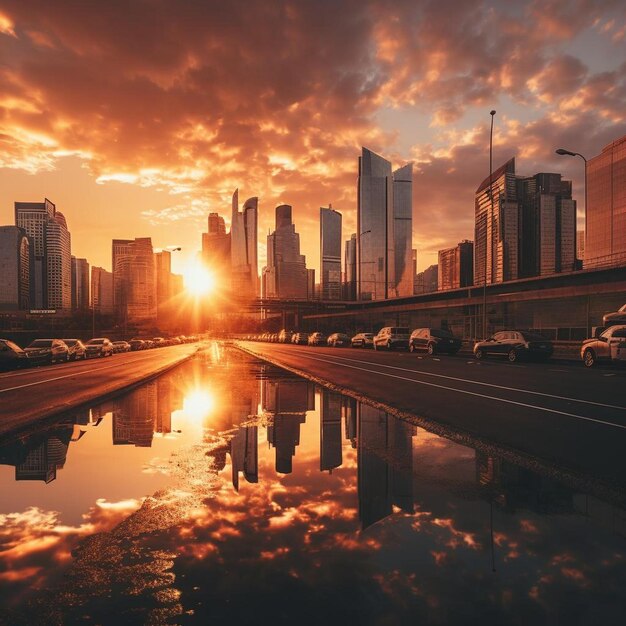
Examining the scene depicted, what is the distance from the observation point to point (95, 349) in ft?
154

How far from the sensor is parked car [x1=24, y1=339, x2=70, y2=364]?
31.4m

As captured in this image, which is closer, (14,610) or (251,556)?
(14,610)

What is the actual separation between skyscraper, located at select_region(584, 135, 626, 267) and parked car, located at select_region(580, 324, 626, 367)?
111 metres

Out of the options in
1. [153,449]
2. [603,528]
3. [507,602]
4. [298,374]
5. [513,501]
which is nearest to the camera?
[507,602]

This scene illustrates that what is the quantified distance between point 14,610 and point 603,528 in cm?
449

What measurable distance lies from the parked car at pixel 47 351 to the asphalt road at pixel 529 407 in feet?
70.5

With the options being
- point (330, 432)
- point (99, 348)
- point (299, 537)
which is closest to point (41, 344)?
point (99, 348)

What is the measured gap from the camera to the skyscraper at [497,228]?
50.3 m

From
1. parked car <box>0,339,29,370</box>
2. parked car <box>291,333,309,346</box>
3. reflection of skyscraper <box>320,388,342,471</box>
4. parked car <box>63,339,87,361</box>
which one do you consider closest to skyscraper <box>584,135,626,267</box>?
parked car <box>291,333,309,346</box>

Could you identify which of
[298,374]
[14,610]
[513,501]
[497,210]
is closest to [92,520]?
[14,610]

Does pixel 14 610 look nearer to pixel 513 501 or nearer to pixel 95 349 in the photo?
pixel 513 501

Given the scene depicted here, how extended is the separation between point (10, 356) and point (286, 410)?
2241 centimetres

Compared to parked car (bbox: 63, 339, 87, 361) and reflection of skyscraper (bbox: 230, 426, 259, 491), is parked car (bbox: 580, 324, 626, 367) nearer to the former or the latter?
reflection of skyscraper (bbox: 230, 426, 259, 491)

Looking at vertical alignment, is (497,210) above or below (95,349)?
above
